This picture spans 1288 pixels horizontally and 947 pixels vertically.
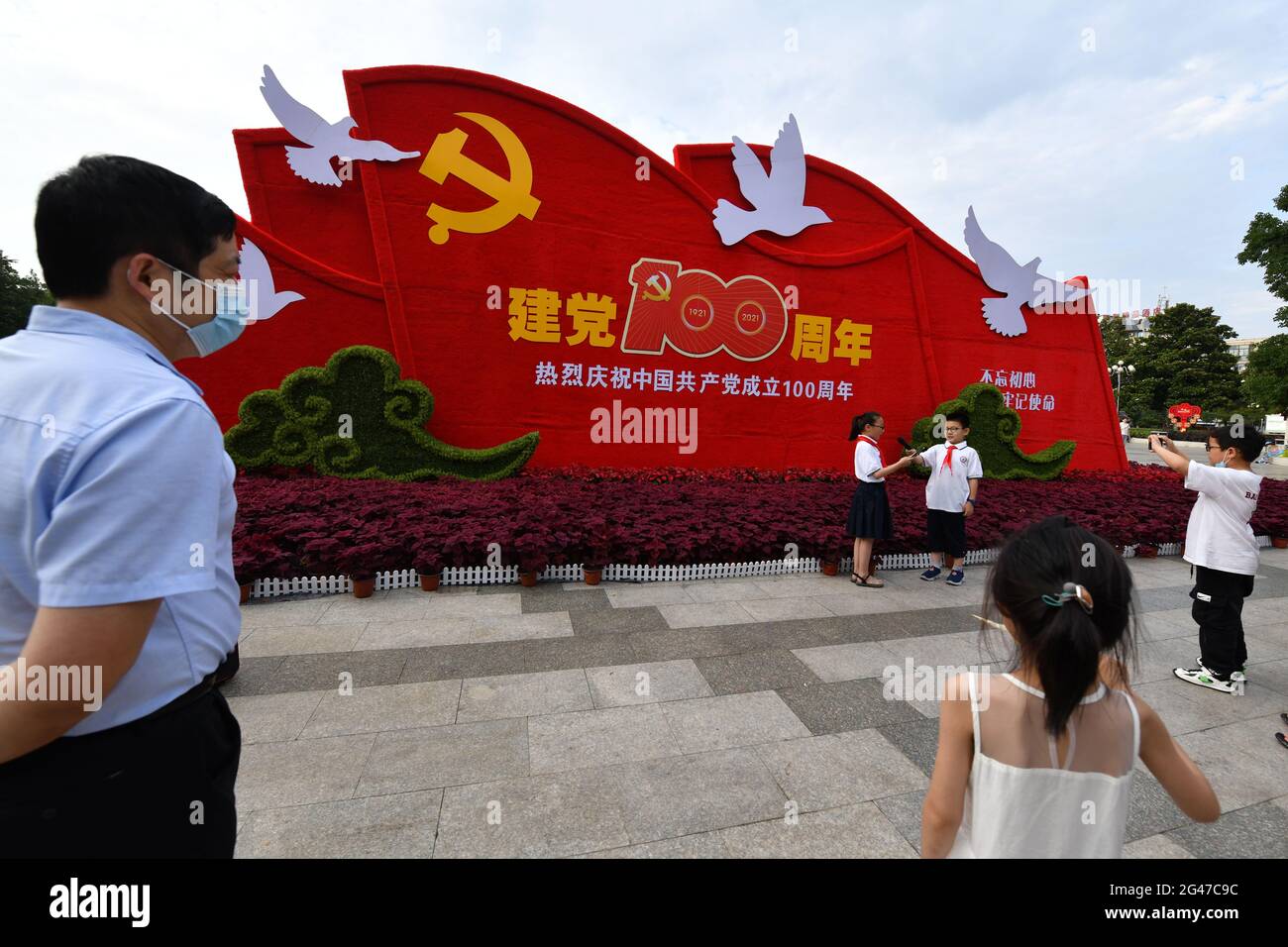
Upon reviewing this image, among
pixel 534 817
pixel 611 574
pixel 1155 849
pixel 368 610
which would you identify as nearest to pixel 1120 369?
pixel 611 574

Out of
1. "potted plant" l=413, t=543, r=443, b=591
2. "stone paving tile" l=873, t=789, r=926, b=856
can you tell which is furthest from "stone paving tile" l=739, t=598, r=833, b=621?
"potted plant" l=413, t=543, r=443, b=591

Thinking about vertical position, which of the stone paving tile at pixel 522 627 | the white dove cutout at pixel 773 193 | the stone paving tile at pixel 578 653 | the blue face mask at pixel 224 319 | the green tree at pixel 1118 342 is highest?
the green tree at pixel 1118 342

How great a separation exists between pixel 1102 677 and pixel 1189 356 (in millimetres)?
45567

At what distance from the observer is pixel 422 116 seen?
8234 mm

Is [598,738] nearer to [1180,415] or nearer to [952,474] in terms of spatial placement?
[952,474]

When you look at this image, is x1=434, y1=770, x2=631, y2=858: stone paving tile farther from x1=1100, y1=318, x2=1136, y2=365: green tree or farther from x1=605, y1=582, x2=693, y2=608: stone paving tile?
x1=1100, y1=318, x2=1136, y2=365: green tree

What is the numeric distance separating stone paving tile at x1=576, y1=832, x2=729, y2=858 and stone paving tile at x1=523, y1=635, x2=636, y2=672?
153 centimetres

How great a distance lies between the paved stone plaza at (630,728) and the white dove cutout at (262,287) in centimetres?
503

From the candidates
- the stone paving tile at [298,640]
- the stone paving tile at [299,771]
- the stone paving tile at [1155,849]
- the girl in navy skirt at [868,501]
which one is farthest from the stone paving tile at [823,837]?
the girl in navy skirt at [868,501]

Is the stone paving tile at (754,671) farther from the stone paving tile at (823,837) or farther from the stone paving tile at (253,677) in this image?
the stone paving tile at (253,677)

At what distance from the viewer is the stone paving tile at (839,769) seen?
96.2 inches

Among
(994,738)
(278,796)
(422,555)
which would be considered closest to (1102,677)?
(994,738)

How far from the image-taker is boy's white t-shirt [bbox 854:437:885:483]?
523 cm

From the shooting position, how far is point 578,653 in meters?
3.81
